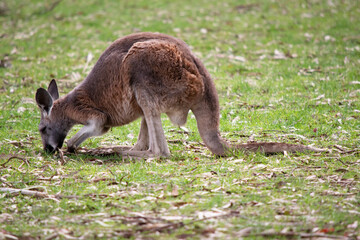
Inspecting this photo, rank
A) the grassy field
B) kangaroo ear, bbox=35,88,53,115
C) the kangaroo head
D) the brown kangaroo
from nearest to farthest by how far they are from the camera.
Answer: the grassy field
the brown kangaroo
kangaroo ear, bbox=35,88,53,115
the kangaroo head

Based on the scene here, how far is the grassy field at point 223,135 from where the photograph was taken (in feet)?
11.7

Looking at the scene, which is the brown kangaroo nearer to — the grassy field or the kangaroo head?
the kangaroo head

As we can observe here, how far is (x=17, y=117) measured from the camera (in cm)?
734

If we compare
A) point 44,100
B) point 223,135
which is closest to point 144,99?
point 44,100

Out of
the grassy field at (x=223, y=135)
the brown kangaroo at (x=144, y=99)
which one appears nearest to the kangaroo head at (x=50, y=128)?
the brown kangaroo at (x=144, y=99)

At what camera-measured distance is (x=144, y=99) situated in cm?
530

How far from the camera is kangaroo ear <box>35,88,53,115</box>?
18.5 feet

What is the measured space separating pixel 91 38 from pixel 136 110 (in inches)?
252

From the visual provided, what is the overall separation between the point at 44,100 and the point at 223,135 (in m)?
2.18

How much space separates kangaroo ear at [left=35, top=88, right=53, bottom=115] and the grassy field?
19.7 inches

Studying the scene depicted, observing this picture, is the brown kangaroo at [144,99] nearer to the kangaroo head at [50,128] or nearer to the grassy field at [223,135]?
the kangaroo head at [50,128]

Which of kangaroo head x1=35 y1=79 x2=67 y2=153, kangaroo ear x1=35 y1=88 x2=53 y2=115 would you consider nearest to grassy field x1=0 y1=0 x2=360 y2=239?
kangaroo head x1=35 y1=79 x2=67 y2=153

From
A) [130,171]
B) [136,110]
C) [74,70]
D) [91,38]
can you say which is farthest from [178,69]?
[91,38]

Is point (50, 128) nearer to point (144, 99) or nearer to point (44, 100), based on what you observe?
point (44, 100)
